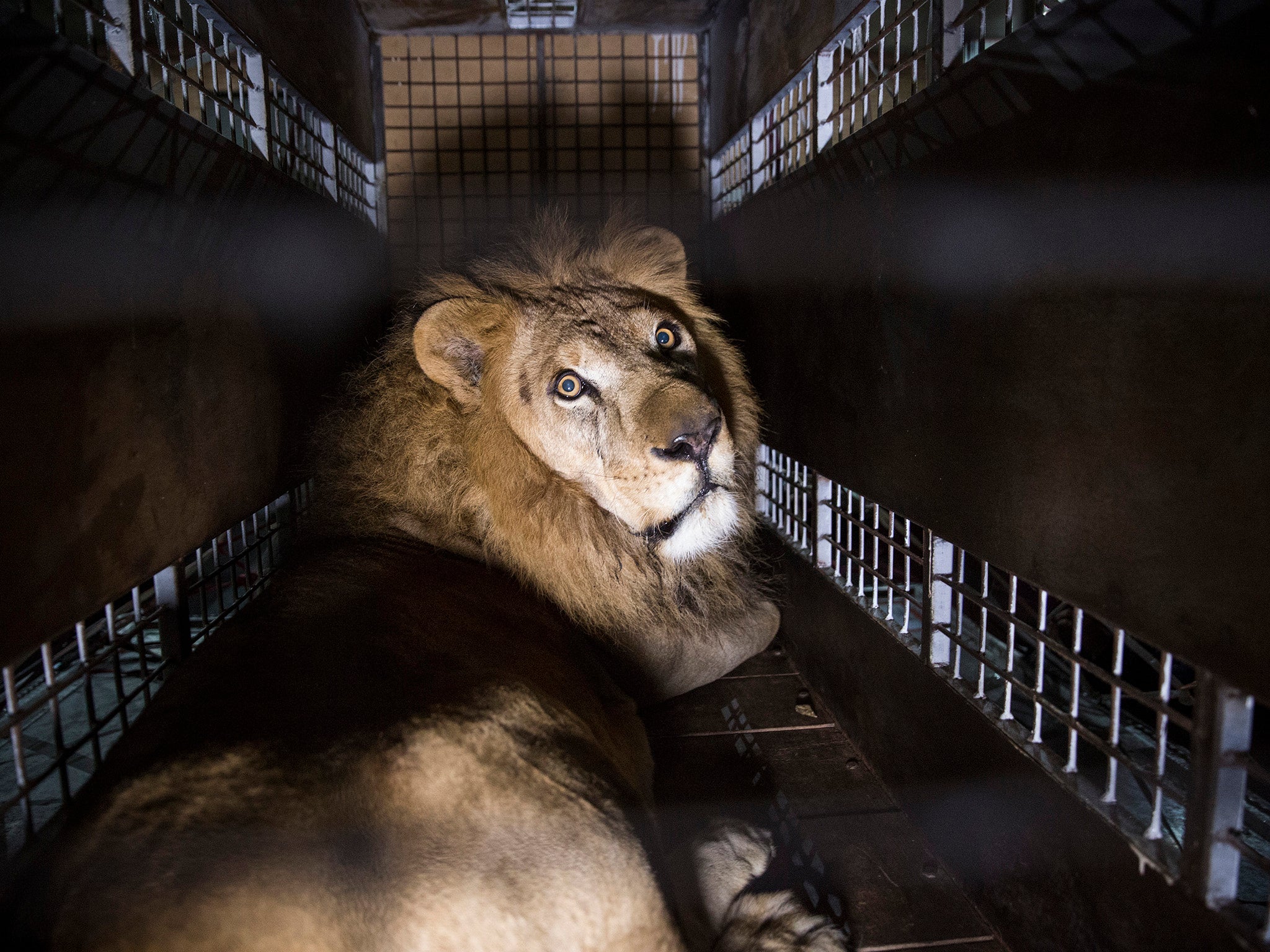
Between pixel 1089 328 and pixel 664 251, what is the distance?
204cm

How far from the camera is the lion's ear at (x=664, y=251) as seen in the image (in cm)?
331

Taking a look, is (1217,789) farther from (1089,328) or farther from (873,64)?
(873,64)

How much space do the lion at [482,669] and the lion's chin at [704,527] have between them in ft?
0.03

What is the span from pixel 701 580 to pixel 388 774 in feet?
6.13

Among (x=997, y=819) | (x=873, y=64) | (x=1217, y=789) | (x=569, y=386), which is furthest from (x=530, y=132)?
(x=1217, y=789)

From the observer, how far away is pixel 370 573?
246 centimetres

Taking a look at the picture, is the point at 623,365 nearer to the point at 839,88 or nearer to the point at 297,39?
the point at 839,88

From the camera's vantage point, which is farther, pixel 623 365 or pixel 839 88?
pixel 839 88

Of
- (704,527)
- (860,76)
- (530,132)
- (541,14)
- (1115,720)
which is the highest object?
(541,14)

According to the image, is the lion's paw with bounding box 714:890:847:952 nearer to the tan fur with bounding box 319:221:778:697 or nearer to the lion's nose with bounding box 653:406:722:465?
the tan fur with bounding box 319:221:778:697

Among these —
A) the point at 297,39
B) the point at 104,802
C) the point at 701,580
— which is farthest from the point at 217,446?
the point at 297,39

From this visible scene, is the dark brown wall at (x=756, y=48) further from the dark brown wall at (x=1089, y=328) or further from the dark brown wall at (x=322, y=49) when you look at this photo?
the dark brown wall at (x=322, y=49)

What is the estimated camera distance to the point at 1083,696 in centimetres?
353

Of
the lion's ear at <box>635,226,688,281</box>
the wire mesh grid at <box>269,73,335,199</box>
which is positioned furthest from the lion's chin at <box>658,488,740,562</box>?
the wire mesh grid at <box>269,73,335,199</box>
